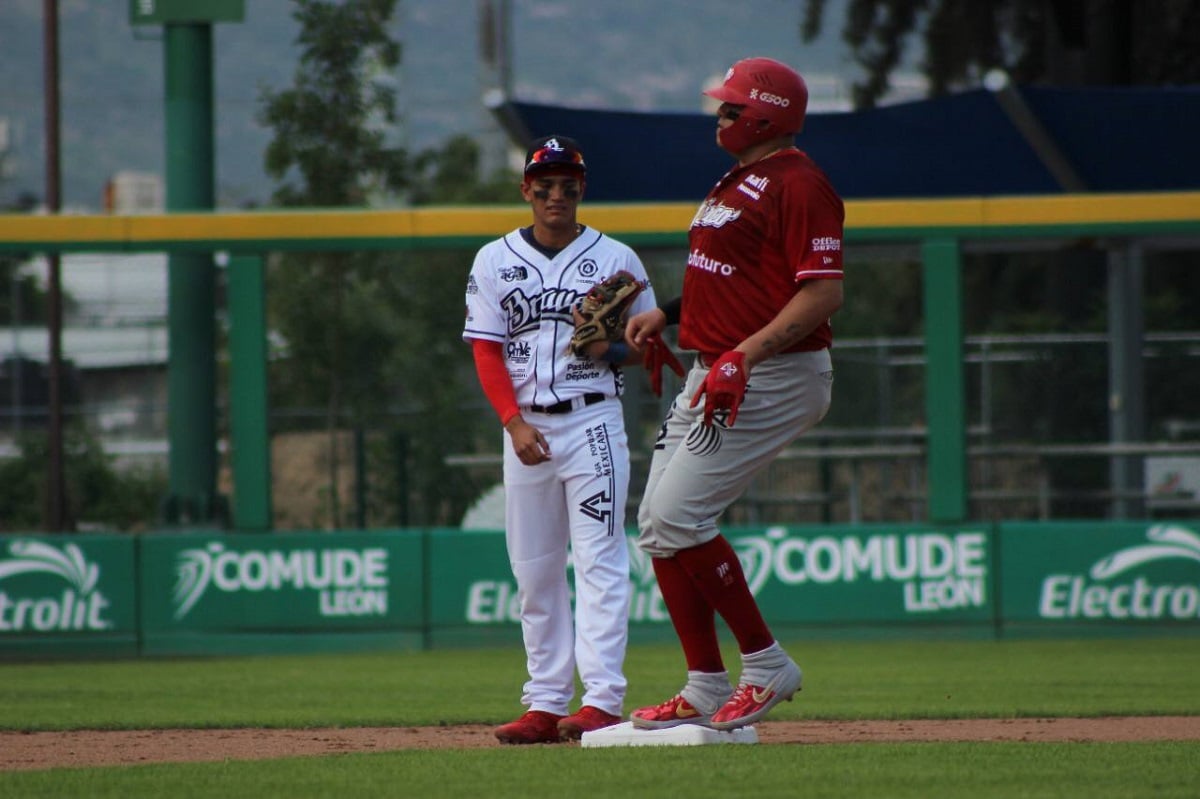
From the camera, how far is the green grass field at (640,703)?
4.84 meters

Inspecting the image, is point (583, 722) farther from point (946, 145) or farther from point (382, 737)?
point (946, 145)

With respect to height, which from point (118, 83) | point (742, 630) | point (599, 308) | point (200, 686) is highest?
point (118, 83)

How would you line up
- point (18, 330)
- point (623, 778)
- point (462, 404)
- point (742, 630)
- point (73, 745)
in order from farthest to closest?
point (18, 330)
point (462, 404)
point (73, 745)
point (742, 630)
point (623, 778)

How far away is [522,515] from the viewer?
6.23 metres

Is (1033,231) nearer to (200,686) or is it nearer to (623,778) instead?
(200,686)

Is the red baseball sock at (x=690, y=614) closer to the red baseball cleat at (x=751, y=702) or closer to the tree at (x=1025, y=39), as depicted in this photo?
the red baseball cleat at (x=751, y=702)

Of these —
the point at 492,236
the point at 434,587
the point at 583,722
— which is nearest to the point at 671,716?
the point at 583,722

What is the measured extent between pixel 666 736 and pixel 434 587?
6.02m

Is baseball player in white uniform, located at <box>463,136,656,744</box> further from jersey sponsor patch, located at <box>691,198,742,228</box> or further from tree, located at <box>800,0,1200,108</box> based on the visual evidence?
tree, located at <box>800,0,1200,108</box>

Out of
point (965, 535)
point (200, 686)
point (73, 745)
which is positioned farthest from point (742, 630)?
point (965, 535)

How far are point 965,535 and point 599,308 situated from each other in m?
5.93

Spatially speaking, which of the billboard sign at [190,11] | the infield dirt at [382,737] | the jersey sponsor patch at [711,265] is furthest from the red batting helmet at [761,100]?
the billboard sign at [190,11]

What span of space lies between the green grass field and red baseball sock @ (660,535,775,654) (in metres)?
0.35

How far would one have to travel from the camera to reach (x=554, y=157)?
20.2ft
